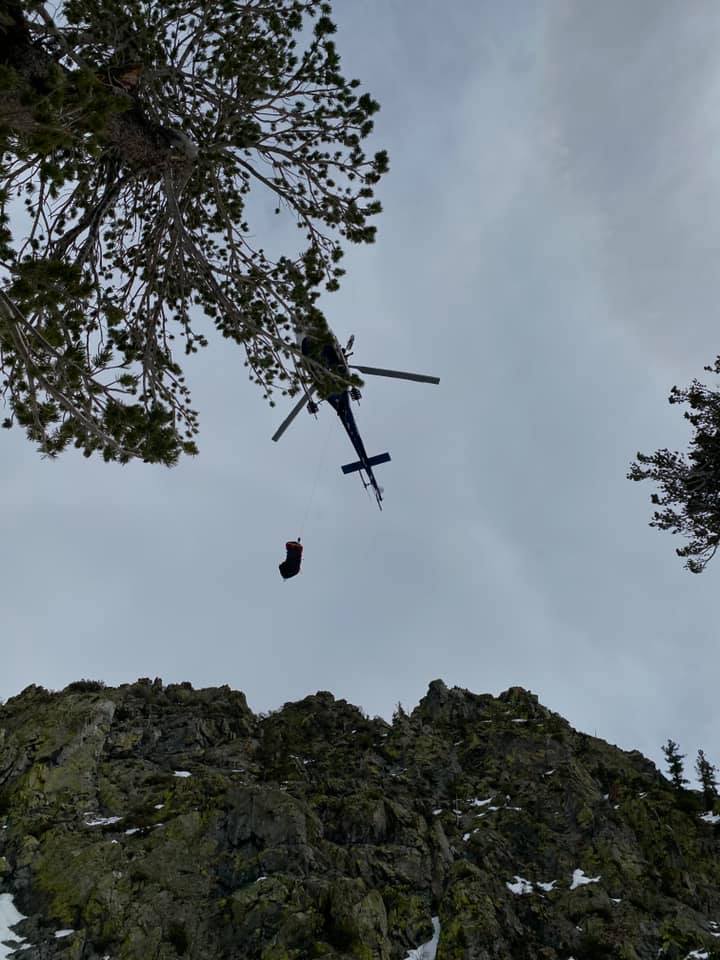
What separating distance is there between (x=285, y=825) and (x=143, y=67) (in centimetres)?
1857

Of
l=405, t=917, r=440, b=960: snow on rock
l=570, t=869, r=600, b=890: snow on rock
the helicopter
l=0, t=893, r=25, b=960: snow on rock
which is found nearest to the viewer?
the helicopter

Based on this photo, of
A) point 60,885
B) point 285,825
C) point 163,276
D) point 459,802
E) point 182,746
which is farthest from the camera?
point 182,746

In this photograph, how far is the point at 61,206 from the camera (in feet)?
32.0

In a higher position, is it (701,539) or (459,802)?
(701,539)

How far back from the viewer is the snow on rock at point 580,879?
54.6 ft

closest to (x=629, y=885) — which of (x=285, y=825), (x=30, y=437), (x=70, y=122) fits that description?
(x=285, y=825)

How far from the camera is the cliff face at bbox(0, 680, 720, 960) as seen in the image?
14.0m

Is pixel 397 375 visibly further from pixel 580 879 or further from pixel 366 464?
pixel 580 879

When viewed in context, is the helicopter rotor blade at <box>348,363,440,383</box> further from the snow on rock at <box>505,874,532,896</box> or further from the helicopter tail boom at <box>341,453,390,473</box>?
the snow on rock at <box>505,874,532,896</box>

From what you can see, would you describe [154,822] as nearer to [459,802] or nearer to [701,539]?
[459,802]

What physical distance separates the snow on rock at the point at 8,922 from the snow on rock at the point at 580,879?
49.2ft

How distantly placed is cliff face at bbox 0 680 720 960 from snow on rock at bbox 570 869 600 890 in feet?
0.19

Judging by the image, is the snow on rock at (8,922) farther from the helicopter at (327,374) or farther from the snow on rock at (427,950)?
the helicopter at (327,374)

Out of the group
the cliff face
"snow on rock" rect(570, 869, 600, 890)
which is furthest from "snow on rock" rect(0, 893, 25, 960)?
"snow on rock" rect(570, 869, 600, 890)
